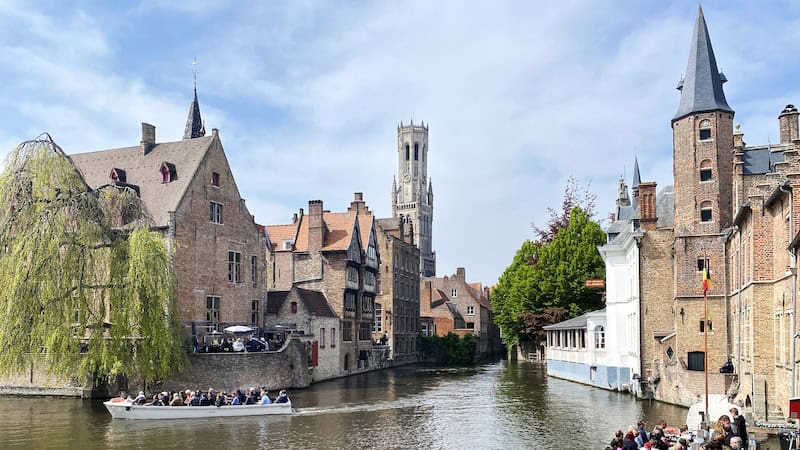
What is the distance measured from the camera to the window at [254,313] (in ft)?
147

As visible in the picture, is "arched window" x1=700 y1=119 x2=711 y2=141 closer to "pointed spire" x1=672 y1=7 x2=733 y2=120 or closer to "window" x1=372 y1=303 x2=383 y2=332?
"pointed spire" x1=672 y1=7 x2=733 y2=120

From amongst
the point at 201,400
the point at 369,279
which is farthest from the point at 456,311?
the point at 201,400

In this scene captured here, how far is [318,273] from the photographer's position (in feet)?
171

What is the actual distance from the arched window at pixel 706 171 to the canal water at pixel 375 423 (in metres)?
10.0

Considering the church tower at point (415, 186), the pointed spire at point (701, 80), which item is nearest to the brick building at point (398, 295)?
the pointed spire at point (701, 80)

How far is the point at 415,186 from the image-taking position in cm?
16675

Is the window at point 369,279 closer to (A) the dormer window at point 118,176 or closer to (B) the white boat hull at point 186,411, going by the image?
(A) the dormer window at point 118,176

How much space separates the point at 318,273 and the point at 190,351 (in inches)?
660

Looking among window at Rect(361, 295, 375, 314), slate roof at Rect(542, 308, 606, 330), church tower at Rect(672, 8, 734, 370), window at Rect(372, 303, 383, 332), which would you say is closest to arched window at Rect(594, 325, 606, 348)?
slate roof at Rect(542, 308, 606, 330)

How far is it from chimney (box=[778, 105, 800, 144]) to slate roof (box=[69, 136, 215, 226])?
92.5ft

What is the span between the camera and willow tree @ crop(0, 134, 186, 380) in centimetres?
2772

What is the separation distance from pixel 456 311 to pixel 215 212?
47099 millimetres

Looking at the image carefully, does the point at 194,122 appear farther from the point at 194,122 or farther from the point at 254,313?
the point at 254,313

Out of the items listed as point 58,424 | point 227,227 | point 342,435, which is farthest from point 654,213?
point 58,424
